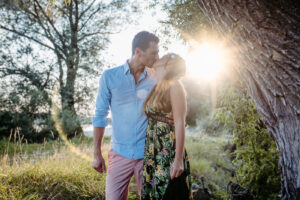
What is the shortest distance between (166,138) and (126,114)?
475 mm

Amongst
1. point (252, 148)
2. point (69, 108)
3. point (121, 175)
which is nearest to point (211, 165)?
point (252, 148)

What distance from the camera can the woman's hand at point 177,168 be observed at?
1755 mm

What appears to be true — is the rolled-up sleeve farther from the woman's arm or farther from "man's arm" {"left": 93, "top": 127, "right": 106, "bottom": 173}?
the woman's arm

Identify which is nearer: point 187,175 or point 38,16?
point 187,175

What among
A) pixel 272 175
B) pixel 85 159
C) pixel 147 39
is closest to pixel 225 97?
pixel 272 175

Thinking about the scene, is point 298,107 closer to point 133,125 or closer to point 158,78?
point 158,78

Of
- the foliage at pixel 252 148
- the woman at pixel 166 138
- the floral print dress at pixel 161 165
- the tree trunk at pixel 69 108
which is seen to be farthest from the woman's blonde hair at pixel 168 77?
the tree trunk at pixel 69 108

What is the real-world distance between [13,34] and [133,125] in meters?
12.9

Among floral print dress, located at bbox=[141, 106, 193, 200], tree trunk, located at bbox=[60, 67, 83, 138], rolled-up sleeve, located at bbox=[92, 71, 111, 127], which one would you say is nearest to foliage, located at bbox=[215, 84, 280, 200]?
floral print dress, located at bbox=[141, 106, 193, 200]

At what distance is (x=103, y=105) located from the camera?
2230 mm

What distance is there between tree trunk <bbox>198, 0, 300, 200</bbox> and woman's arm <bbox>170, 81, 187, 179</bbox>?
0.64 meters

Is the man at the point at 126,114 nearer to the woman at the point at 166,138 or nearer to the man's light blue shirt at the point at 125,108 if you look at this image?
the man's light blue shirt at the point at 125,108

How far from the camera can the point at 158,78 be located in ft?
6.08

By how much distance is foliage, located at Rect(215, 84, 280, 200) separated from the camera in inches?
133
